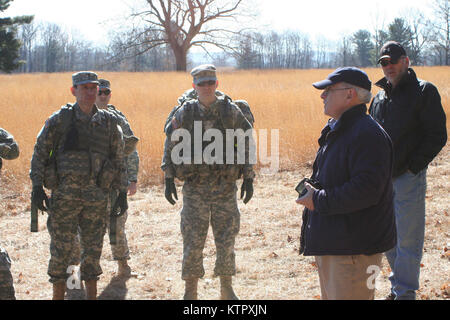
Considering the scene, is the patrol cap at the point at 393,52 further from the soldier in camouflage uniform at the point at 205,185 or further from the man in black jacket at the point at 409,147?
the soldier in camouflage uniform at the point at 205,185

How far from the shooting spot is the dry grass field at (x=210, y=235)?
422 centimetres

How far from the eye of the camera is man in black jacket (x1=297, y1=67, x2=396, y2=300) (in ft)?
7.80

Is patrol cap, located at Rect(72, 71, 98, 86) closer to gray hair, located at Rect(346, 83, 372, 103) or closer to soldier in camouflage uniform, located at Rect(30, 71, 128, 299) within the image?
soldier in camouflage uniform, located at Rect(30, 71, 128, 299)

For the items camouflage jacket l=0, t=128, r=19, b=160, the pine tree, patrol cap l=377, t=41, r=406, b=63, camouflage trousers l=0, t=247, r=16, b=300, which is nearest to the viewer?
camouflage trousers l=0, t=247, r=16, b=300

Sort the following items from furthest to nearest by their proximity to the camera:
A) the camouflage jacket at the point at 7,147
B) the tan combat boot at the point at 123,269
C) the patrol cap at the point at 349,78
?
the tan combat boot at the point at 123,269, the camouflage jacket at the point at 7,147, the patrol cap at the point at 349,78

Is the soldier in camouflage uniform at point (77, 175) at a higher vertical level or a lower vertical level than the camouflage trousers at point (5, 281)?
higher

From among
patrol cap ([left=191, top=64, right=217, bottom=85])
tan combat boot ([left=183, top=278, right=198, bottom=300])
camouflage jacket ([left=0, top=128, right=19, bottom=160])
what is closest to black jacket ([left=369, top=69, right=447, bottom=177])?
patrol cap ([left=191, top=64, right=217, bottom=85])

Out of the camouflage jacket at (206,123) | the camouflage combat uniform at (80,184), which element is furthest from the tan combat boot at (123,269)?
the camouflage jacket at (206,123)

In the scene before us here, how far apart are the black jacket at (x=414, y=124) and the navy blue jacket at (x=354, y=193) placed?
1.11 meters

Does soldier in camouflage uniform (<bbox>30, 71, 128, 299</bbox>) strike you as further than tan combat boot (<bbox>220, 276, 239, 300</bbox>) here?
No

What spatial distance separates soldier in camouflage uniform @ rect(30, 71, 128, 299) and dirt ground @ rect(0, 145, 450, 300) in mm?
627

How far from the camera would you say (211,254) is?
508 cm
